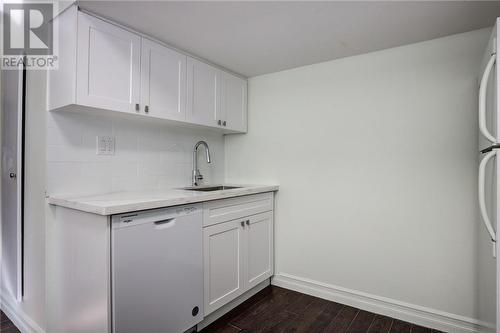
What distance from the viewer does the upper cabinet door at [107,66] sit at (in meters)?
1.58

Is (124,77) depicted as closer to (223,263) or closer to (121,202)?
(121,202)

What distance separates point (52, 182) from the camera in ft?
5.51

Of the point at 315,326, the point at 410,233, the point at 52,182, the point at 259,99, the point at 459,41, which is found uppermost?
the point at 459,41

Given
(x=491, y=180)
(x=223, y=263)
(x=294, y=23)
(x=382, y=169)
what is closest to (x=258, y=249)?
(x=223, y=263)

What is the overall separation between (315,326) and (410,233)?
3.18 ft

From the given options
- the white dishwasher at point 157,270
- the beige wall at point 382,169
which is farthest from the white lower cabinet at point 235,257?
the beige wall at point 382,169

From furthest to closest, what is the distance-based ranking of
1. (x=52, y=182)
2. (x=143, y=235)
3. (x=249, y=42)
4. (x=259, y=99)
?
(x=259, y=99) → (x=249, y=42) → (x=52, y=182) → (x=143, y=235)

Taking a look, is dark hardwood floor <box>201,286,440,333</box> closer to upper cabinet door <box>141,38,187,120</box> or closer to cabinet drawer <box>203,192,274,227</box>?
cabinet drawer <box>203,192,274,227</box>

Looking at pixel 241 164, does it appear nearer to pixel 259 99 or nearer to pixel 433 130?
pixel 259 99

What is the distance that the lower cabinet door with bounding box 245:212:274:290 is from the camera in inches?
91.0

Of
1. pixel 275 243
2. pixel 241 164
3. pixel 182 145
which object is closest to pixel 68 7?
pixel 182 145

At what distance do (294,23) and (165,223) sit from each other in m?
1.48

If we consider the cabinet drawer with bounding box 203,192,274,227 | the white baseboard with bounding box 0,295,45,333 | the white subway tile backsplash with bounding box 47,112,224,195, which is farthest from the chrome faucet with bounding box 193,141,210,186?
the white baseboard with bounding box 0,295,45,333

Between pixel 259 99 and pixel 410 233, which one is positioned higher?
pixel 259 99
